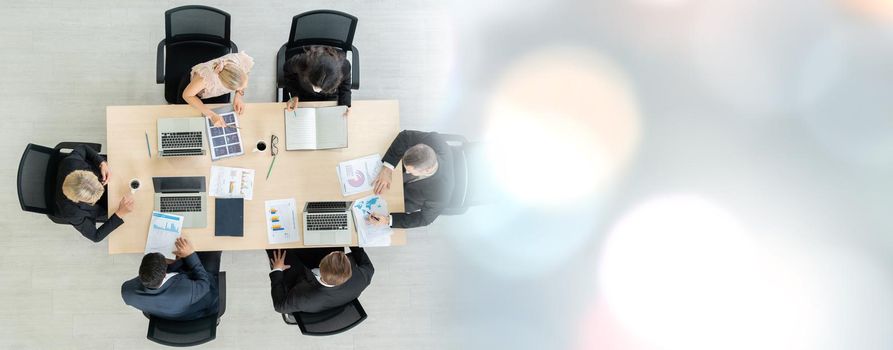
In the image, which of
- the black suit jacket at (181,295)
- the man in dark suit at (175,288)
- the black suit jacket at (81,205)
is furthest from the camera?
the black suit jacket at (81,205)

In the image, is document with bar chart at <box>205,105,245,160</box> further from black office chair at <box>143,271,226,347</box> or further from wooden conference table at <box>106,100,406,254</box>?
black office chair at <box>143,271,226,347</box>

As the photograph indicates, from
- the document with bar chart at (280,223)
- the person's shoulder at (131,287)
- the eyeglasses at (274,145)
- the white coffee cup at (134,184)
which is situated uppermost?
the eyeglasses at (274,145)

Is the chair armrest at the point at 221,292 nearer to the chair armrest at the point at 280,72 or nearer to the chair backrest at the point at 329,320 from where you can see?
the chair backrest at the point at 329,320

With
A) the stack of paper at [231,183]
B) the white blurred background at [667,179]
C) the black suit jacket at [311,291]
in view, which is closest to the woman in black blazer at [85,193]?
the stack of paper at [231,183]

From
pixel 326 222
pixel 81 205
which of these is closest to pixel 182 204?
pixel 81 205

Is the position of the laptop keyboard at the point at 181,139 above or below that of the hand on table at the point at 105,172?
above

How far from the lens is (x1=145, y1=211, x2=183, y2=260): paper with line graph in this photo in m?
3.04

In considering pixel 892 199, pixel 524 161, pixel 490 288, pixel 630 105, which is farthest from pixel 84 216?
pixel 892 199

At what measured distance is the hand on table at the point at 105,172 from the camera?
9.95ft

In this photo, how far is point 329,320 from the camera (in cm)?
309

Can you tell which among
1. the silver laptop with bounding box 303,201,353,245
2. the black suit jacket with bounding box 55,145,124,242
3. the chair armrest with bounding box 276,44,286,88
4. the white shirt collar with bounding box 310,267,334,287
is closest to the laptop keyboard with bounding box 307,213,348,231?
the silver laptop with bounding box 303,201,353,245

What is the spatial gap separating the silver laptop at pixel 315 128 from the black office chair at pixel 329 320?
3.01ft

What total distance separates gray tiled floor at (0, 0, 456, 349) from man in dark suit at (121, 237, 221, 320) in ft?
2.10

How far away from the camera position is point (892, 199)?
4.36 meters
